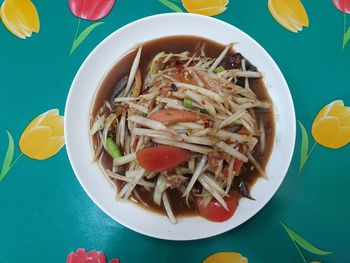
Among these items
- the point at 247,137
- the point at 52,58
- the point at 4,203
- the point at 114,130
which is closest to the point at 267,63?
the point at 247,137

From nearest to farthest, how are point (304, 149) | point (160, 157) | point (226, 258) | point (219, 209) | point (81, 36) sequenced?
point (160, 157)
point (219, 209)
point (226, 258)
point (304, 149)
point (81, 36)

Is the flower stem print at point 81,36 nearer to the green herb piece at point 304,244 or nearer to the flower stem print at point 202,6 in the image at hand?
the flower stem print at point 202,6

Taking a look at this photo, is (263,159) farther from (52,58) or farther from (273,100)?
(52,58)

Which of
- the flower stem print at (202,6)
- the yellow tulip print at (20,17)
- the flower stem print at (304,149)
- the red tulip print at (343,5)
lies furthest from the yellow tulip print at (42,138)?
the red tulip print at (343,5)

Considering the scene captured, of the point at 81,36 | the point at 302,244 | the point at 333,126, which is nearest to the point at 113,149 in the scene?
the point at 81,36

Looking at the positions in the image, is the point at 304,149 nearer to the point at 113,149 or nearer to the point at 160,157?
the point at 160,157

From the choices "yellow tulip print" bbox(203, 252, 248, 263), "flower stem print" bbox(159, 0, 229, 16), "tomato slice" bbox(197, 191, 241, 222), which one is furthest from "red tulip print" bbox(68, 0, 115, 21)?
"yellow tulip print" bbox(203, 252, 248, 263)

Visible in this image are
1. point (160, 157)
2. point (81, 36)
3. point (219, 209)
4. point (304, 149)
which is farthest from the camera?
point (81, 36)
